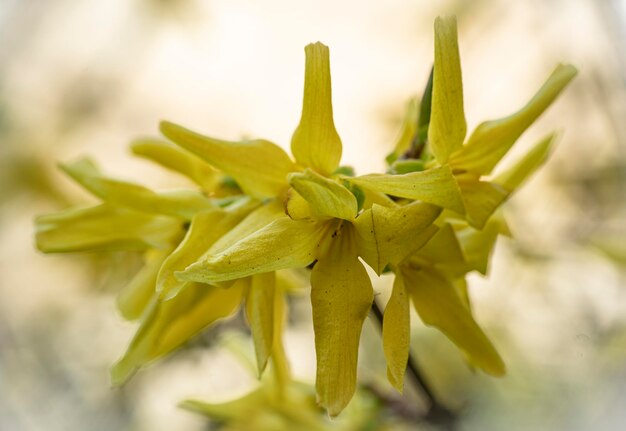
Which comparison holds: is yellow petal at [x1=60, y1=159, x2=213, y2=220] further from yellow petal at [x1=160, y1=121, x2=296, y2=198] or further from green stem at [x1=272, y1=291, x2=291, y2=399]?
green stem at [x1=272, y1=291, x2=291, y2=399]

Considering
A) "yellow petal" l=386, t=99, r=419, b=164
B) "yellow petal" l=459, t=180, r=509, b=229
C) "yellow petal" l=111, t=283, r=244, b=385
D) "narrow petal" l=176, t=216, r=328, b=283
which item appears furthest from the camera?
"yellow petal" l=386, t=99, r=419, b=164

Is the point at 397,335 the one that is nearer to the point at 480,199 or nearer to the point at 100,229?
the point at 480,199

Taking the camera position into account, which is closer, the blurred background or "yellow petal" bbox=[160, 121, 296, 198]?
"yellow petal" bbox=[160, 121, 296, 198]

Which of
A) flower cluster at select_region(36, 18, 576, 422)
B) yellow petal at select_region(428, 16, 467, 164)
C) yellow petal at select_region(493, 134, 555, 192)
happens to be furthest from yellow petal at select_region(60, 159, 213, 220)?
yellow petal at select_region(493, 134, 555, 192)

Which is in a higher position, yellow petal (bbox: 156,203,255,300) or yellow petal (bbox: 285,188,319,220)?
yellow petal (bbox: 285,188,319,220)

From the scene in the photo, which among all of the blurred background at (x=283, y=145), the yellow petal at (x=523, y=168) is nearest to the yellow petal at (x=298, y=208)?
the yellow petal at (x=523, y=168)

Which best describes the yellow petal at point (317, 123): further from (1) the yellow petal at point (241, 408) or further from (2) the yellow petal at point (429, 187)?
(1) the yellow petal at point (241, 408)

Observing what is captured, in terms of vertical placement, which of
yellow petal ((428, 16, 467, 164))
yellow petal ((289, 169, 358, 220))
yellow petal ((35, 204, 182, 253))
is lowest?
yellow petal ((35, 204, 182, 253))
